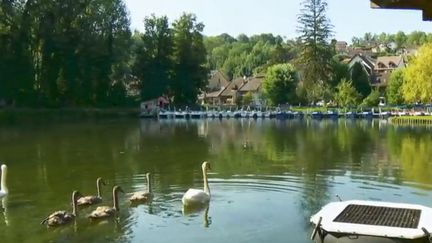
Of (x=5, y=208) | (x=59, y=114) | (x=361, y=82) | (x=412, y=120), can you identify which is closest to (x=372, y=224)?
(x=5, y=208)

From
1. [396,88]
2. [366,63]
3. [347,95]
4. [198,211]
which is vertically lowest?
[198,211]

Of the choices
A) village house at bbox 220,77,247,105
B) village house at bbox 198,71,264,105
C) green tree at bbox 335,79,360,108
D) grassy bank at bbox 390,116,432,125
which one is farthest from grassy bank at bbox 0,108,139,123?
village house at bbox 220,77,247,105

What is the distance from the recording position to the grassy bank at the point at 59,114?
69.5 m

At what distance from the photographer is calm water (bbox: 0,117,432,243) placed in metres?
15.2

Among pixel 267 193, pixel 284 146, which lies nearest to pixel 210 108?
pixel 284 146

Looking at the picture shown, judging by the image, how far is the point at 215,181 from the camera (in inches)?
896

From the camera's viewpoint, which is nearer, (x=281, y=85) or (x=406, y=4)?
(x=406, y=4)

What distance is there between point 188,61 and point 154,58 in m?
5.11

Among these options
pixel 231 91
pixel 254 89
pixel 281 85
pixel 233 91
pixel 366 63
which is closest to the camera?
pixel 281 85

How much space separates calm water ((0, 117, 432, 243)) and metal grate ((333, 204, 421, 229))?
247cm

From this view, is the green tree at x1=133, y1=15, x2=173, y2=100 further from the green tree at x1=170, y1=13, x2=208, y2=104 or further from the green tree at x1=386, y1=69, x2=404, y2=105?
the green tree at x1=386, y1=69, x2=404, y2=105

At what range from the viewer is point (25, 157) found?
109 ft

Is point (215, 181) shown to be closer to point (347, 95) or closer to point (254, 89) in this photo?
point (347, 95)

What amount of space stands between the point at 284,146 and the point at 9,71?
4573 centimetres
